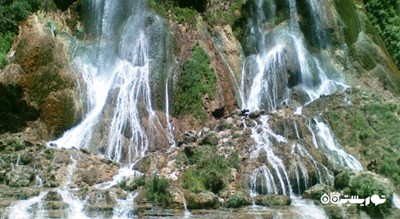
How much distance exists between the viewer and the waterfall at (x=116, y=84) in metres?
22.2

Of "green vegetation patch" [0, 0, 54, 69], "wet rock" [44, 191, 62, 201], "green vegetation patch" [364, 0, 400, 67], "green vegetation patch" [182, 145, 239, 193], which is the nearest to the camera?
"wet rock" [44, 191, 62, 201]

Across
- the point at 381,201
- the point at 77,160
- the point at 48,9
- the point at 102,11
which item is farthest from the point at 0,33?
the point at 381,201

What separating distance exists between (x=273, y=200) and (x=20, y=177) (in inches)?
301

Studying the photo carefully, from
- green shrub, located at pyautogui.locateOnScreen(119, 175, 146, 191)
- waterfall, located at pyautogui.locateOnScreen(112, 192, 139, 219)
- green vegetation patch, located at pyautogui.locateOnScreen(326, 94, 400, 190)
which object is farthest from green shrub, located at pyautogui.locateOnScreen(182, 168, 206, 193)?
green vegetation patch, located at pyautogui.locateOnScreen(326, 94, 400, 190)

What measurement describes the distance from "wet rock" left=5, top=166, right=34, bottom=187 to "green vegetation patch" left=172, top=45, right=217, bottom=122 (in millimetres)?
7113

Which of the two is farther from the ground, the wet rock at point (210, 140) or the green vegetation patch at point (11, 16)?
the green vegetation patch at point (11, 16)

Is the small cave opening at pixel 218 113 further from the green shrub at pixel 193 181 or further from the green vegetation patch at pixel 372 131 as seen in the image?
the green shrub at pixel 193 181

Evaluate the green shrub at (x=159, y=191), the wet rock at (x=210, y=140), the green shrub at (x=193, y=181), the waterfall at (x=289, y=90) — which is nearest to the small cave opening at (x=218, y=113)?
the waterfall at (x=289, y=90)

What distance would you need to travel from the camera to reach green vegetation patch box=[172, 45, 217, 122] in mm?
24156

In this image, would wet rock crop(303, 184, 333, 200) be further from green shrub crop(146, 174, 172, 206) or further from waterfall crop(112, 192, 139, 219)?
waterfall crop(112, 192, 139, 219)

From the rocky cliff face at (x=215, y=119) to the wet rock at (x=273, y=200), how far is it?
0.10 feet

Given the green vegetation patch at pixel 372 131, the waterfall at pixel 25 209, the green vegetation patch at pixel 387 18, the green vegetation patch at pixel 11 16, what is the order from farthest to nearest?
1. the green vegetation patch at pixel 387 18
2. the green vegetation patch at pixel 11 16
3. the green vegetation patch at pixel 372 131
4. the waterfall at pixel 25 209

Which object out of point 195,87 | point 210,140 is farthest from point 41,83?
point 210,140

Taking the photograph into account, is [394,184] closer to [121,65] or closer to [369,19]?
[121,65]
